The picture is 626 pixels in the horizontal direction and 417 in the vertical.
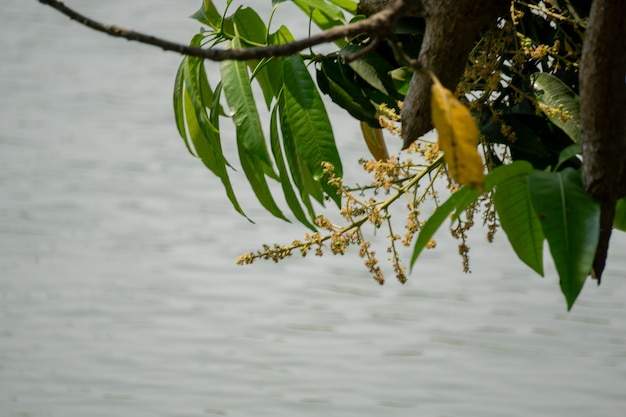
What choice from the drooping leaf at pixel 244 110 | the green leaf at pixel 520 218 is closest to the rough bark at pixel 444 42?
the green leaf at pixel 520 218

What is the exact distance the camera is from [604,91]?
21 centimetres

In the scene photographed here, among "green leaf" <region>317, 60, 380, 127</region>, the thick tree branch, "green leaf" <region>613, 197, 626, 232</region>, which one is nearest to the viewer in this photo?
the thick tree branch

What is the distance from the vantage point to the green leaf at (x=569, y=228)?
222 millimetres

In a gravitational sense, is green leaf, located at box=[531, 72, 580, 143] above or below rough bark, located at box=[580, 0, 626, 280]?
above

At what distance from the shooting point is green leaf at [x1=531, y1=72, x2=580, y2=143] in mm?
306

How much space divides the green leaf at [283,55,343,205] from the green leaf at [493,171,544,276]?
131 mm

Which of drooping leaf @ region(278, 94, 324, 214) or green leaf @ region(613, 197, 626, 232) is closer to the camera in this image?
green leaf @ region(613, 197, 626, 232)

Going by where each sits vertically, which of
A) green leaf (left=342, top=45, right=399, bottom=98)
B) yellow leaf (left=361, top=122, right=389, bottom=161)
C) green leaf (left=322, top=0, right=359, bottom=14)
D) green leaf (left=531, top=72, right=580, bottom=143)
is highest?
green leaf (left=322, top=0, right=359, bottom=14)

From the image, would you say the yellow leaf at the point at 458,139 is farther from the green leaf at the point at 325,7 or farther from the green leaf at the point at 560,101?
the green leaf at the point at 325,7

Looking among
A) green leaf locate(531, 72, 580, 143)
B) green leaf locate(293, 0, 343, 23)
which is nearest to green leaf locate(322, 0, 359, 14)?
green leaf locate(293, 0, 343, 23)

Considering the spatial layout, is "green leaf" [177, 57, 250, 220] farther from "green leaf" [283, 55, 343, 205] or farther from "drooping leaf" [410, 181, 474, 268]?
"drooping leaf" [410, 181, 474, 268]

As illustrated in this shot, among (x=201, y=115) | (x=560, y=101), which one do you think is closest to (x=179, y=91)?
(x=201, y=115)

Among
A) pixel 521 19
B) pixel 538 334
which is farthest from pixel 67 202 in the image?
pixel 521 19

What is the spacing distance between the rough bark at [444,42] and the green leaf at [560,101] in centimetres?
6
